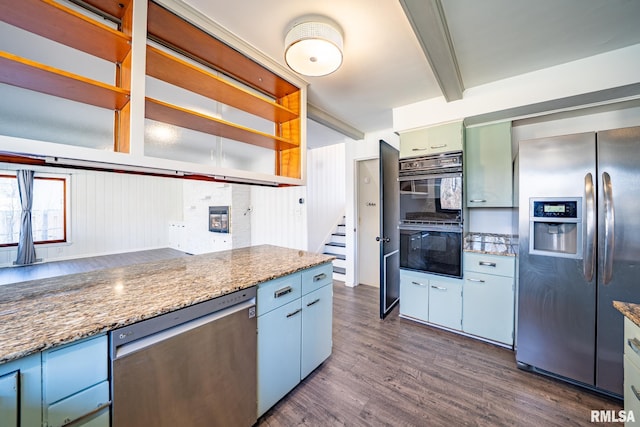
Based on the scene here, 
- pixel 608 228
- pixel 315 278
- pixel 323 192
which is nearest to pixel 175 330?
pixel 315 278

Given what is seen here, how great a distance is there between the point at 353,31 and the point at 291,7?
446 millimetres

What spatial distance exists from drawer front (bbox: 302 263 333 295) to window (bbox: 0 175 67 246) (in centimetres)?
720

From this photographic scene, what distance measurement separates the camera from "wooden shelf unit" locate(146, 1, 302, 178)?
4.76 feet

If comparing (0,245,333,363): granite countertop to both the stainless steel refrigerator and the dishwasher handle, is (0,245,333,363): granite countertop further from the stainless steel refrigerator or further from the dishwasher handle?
the stainless steel refrigerator

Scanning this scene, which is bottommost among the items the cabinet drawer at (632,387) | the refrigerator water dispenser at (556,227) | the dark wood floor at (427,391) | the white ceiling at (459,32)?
the dark wood floor at (427,391)

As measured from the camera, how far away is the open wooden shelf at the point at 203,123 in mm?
1444

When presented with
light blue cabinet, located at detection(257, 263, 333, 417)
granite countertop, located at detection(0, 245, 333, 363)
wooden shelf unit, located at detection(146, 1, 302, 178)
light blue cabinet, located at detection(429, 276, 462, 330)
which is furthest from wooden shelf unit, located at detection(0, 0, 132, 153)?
light blue cabinet, located at detection(429, 276, 462, 330)

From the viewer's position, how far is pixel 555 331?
69.4 inches

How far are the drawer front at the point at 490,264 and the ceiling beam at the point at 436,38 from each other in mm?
1636

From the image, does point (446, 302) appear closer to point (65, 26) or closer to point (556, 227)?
point (556, 227)

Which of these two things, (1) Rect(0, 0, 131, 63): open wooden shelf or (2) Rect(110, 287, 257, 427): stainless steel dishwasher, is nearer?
(2) Rect(110, 287, 257, 427): stainless steel dishwasher

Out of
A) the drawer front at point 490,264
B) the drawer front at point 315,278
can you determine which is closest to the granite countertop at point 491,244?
the drawer front at point 490,264

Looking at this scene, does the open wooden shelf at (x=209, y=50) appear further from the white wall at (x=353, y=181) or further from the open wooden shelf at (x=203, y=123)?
the white wall at (x=353, y=181)

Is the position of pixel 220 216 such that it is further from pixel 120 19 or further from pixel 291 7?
pixel 291 7
